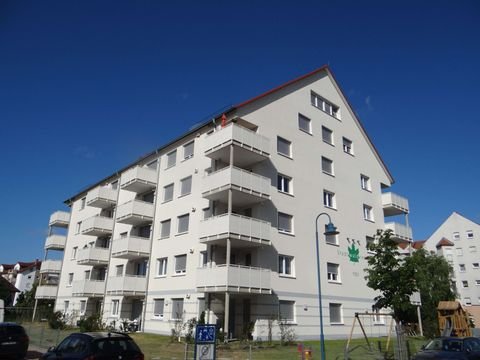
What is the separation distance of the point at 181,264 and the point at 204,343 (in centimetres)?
1556

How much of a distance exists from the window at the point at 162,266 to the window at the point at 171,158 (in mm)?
7469

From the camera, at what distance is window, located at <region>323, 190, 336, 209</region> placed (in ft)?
96.2

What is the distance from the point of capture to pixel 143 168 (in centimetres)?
3164

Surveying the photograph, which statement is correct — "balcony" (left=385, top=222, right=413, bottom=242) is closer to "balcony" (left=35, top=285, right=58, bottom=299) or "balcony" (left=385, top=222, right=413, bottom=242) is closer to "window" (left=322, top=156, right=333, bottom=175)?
"window" (left=322, top=156, right=333, bottom=175)

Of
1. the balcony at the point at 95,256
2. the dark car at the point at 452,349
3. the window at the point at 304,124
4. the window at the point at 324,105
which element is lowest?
the dark car at the point at 452,349

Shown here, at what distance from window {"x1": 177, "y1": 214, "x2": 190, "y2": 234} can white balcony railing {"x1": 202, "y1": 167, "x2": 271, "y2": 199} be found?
4267mm

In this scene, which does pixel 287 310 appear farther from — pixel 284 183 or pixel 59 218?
pixel 59 218

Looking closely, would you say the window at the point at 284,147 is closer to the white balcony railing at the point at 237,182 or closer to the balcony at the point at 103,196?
the white balcony railing at the point at 237,182

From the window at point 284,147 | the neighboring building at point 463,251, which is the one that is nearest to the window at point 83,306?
the window at point 284,147

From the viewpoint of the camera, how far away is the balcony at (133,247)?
28812mm

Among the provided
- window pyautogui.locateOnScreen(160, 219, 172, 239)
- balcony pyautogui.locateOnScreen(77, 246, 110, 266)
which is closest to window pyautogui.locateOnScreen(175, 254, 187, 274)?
window pyautogui.locateOnScreen(160, 219, 172, 239)

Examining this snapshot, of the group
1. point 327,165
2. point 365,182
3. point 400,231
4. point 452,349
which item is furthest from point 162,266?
point 400,231

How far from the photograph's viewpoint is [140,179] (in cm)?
3094

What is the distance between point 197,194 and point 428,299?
29844 millimetres
